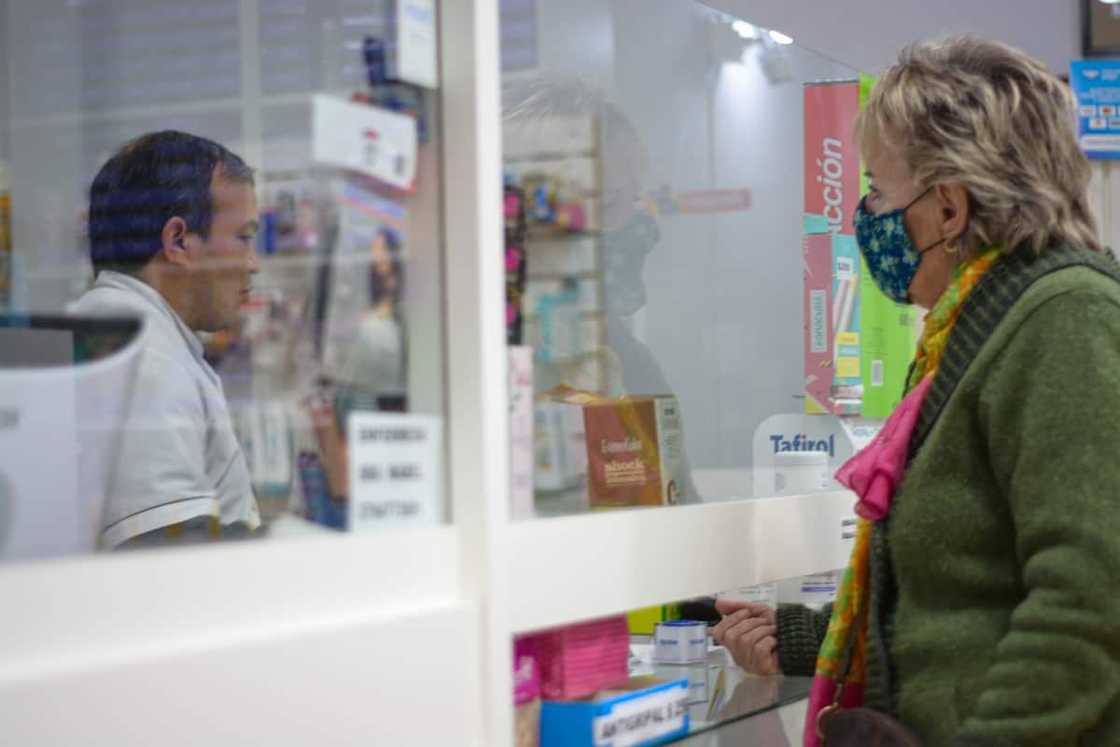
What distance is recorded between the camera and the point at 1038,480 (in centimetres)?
164

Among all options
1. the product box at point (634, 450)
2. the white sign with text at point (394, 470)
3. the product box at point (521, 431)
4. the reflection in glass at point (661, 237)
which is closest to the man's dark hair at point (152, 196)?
the reflection in glass at point (661, 237)

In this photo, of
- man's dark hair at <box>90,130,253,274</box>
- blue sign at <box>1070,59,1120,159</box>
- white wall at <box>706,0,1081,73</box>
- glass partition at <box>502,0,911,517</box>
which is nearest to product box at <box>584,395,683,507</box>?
glass partition at <box>502,0,911,517</box>

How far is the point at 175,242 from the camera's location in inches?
103

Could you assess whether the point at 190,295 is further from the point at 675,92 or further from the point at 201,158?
the point at 675,92

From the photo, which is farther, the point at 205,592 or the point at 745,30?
the point at 745,30

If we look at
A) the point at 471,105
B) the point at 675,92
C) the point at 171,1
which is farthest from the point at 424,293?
the point at 171,1

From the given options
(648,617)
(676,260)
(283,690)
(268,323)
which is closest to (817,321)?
(676,260)

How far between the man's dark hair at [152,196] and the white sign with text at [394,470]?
3.46 ft

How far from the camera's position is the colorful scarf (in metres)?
1.85

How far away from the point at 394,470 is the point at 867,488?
0.61 meters

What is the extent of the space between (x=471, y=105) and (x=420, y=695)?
648mm

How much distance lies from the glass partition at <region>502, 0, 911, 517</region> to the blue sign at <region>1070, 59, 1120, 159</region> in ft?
7.98

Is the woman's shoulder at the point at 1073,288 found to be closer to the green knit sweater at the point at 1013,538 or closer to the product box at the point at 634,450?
the green knit sweater at the point at 1013,538

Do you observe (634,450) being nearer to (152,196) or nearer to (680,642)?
(680,642)
